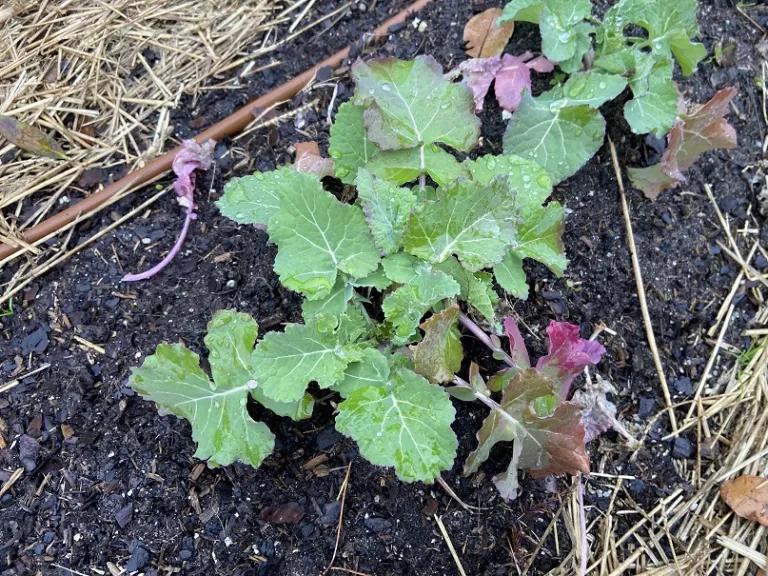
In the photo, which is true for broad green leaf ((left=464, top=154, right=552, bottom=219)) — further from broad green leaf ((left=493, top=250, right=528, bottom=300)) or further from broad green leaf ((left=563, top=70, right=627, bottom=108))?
broad green leaf ((left=563, top=70, right=627, bottom=108))

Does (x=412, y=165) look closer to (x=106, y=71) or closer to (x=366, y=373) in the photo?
(x=366, y=373)

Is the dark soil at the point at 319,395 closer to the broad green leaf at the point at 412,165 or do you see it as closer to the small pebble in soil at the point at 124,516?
the small pebble in soil at the point at 124,516

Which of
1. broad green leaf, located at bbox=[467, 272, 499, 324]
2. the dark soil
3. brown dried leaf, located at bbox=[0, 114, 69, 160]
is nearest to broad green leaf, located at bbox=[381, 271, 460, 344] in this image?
broad green leaf, located at bbox=[467, 272, 499, 324]

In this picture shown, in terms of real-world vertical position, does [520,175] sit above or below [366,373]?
above

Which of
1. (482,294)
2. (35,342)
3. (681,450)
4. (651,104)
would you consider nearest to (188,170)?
(35,342)

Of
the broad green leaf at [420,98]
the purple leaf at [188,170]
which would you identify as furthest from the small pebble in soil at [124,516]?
the broad green leaf at [420,98]
